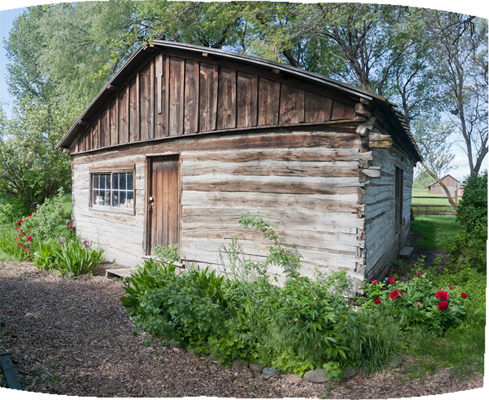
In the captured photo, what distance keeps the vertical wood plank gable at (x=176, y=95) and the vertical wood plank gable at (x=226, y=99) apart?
972 millimetres

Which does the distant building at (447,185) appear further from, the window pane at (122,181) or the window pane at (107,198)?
the window pane at (107,198)

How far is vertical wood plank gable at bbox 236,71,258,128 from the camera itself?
5320 millimetres

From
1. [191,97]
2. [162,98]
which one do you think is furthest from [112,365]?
[162,98]

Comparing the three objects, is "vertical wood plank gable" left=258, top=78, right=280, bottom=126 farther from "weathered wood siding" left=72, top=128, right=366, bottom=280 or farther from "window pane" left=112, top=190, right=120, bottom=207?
"window pane" left=112, top=190, right=120, bottom=207

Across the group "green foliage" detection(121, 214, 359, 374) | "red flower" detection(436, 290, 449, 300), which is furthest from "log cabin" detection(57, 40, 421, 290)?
"red flower" detection(436, 290, 449, 300)

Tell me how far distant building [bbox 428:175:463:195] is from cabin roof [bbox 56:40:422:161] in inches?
15.1

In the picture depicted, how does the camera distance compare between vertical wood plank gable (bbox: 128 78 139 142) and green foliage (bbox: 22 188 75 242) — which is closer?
vertical wood plank gable (bbox: 128 78 139 142)

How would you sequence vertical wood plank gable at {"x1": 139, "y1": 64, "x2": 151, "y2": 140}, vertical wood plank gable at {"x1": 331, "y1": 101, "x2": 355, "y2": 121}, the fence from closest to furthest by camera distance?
the fence, vertical wood plank gable at {"x1": 331, "y1": 101, "x2": 355, "y2": 121}, vertical wood plank gable at {"x1": 139, "y1": 64, "x2": 151, "y2": 140}

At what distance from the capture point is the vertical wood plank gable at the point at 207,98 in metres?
5.88

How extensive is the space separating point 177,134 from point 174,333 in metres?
3.71

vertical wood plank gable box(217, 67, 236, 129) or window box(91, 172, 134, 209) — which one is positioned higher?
vertical wood plank gable box(217, 67, 236, 129)

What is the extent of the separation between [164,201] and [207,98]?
223 cm

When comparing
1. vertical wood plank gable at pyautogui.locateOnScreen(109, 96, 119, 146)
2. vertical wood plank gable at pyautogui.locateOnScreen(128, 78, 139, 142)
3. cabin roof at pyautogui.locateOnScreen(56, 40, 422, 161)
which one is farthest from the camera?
vertical wood plank gable at pyautogui.locateOnScreen(109, 96, 119, 146)

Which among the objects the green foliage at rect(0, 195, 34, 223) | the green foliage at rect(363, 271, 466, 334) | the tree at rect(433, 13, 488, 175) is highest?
the tree at rect(433, 13, 488, 175)
